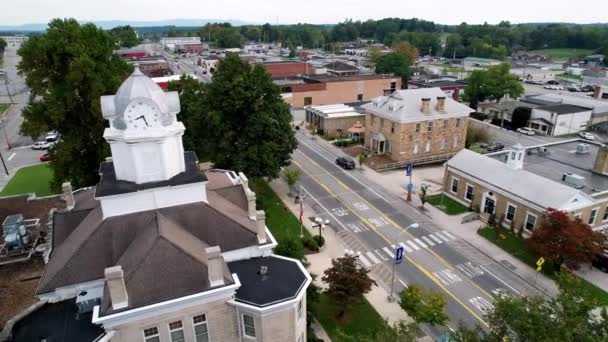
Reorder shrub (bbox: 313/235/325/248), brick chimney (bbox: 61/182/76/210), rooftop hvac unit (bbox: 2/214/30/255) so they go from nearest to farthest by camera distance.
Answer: brick chimney (bbox: 61/182/76/210) < rooftop hvac unit (bbox: 2/214/30/255) < shrub (bbox: 313/235/325/248)

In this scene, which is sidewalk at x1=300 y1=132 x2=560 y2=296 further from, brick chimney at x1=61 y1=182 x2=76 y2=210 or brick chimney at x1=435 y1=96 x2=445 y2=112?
brick chimney at x1=61 y1=182 x2=76 y2=210

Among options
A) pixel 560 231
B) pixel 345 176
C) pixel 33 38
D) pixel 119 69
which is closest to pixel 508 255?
pixel 560 231

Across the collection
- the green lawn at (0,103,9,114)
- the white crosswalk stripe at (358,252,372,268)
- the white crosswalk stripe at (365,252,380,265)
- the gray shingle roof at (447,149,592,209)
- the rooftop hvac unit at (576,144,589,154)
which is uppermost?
the rooftop hvac unit at (576,144,589,154)

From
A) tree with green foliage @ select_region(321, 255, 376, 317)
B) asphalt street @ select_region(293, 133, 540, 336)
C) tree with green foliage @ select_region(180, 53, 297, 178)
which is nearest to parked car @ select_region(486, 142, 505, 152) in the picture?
asphalt street @ select_region(293, 133, 540, 336)

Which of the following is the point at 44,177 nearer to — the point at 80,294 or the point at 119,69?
the point at 119,69

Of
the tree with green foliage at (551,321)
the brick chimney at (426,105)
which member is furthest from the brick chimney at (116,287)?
the brick chimney at (426,105)

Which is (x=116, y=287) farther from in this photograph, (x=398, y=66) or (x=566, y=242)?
(x=398, y=66)

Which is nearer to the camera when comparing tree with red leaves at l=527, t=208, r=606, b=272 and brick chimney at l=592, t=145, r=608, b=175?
tree with red leaves at l=527, t=208, r=606, b=272

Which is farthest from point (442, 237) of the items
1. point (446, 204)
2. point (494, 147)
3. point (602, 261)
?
point (494, 147)
